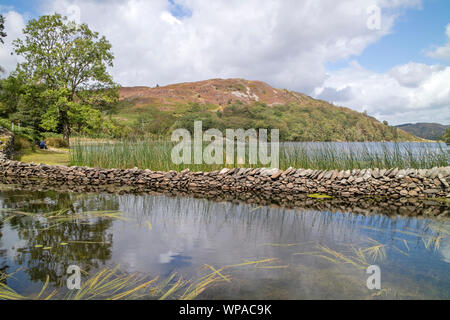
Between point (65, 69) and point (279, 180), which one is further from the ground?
point (65, 69)

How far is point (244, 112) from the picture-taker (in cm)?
3148

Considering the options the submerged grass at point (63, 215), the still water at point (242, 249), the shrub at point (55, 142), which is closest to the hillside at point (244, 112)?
the still water at point (242, 249)

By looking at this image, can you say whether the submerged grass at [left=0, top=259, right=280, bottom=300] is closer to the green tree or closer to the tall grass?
the tall grass

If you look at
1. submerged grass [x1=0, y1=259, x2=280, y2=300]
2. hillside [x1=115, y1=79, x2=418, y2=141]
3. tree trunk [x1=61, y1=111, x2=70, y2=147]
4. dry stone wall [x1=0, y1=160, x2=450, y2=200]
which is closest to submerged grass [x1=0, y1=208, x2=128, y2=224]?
submerged grass [x1=0, y1=259, x2=280, y2=300]

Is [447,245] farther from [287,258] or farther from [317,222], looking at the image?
[287,258]

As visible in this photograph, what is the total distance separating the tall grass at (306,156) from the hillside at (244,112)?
0.37 metres

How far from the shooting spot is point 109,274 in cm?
265

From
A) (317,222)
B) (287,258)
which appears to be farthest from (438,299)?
(317,222)

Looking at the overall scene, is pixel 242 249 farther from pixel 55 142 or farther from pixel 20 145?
pixel 55 142

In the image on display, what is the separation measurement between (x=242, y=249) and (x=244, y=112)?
95.0ft

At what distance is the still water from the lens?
2.52 meters

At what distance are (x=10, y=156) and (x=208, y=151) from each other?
904 cm

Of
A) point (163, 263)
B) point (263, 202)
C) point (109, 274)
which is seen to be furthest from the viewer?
point (263, 202)

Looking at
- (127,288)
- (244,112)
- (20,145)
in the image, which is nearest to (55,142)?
(20,145)
